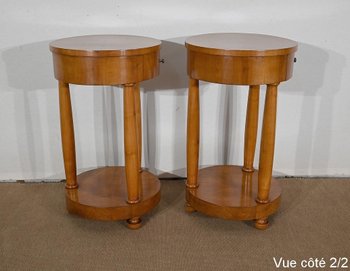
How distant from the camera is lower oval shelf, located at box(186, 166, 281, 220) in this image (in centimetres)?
145

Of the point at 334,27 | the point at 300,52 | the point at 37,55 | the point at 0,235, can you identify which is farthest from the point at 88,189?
the point at 334,27

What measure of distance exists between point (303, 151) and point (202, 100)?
1.63 feet

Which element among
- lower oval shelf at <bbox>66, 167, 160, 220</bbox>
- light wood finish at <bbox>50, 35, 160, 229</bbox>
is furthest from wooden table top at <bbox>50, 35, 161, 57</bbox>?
lower oval shelf at <bbox>66, 167, 160, 220</bbox>

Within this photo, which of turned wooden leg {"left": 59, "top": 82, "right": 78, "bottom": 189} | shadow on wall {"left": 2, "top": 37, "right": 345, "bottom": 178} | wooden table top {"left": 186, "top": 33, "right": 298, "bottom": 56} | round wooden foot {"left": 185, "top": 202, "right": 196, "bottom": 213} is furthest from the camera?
shadow on wall {"left": 2, "top": 37, "right": 345, "bottom": 178}

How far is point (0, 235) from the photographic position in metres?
1.46

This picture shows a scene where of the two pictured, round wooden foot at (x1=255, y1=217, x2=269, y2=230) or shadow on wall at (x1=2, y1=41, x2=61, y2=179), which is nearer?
round wooden foot at (x1=255, y1=217, x2=269, y2=230)

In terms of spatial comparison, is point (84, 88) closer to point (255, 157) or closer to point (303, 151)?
point (255, 157)

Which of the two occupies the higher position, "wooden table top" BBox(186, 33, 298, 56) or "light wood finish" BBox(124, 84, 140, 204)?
"wooden table top" BBox(186, 33, 298, 56)

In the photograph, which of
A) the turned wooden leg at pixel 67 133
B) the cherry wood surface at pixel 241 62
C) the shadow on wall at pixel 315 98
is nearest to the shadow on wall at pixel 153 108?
the shadow on wall at pixel 315 98

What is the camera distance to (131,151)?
4.52 feet

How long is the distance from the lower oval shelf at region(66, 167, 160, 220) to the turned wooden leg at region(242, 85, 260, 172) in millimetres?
371

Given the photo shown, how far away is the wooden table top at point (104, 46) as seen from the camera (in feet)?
4.07

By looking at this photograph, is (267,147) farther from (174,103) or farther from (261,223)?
(174,103)

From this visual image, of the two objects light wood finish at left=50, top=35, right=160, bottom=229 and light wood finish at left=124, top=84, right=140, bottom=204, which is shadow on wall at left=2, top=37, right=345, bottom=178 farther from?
light wood finish at left=124, top=84, right=140, bottom=204
